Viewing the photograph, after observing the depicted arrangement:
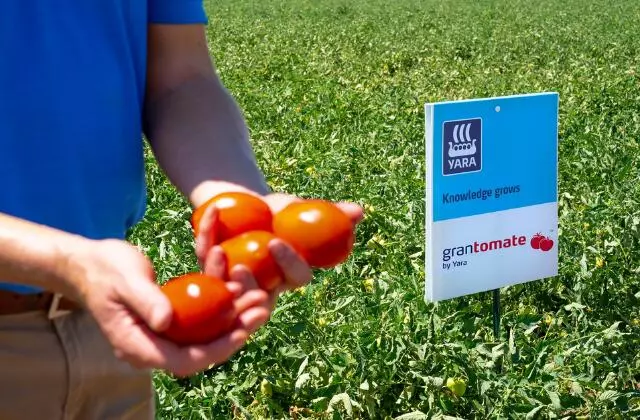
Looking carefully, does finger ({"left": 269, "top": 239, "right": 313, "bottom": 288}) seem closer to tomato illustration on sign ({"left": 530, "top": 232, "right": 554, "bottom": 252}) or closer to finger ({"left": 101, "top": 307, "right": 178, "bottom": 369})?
finger ({"left": 101, "top": 307, "right": 178, "bottom": 369})

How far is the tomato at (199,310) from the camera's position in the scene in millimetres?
1208

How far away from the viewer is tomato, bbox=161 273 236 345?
1.21m

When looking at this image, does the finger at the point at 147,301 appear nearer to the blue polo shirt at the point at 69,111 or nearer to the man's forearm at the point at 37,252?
the man's forearm at the point at 37,252

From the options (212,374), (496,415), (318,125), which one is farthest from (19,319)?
(318,125)

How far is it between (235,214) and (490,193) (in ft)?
7.16

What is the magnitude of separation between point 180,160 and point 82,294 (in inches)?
16.1

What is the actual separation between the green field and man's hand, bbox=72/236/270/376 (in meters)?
1.61

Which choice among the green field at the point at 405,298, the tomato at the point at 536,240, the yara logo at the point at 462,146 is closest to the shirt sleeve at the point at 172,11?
the green field at the point at 405,298

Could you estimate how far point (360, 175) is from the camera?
229 inches

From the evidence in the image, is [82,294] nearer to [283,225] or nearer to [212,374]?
[283,225]

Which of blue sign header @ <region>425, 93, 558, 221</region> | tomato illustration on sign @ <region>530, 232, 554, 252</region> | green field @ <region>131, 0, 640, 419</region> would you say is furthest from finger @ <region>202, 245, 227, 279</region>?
tomato illustration on sign @ <region>530, 232, 554, 252</region>

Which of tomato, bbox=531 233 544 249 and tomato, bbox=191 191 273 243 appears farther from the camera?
tomato, bbox=531 233 544 249

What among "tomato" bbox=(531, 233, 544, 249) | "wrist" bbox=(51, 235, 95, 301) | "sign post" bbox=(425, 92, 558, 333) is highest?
"wrist" bbox=(51, 235, 95, 301)

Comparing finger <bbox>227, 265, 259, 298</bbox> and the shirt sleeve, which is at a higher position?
the shirt sleeve
